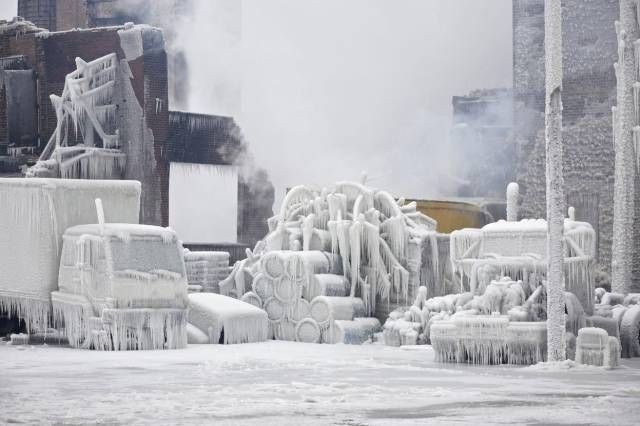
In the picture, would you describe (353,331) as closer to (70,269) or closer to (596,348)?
(70,269)

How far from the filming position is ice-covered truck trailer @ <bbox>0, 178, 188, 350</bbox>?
2489cm

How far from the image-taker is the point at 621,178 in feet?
108

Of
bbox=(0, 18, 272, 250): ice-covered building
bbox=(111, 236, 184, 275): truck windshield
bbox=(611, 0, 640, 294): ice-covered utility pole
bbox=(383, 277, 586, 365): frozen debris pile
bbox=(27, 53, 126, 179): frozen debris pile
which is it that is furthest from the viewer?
bbox=(0, 18, 272, 250): ice-covered building

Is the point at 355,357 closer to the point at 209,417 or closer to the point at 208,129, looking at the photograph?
the point at 209,417

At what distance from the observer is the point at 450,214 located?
39438 millimetres

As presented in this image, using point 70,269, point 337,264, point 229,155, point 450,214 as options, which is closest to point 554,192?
point 337,264

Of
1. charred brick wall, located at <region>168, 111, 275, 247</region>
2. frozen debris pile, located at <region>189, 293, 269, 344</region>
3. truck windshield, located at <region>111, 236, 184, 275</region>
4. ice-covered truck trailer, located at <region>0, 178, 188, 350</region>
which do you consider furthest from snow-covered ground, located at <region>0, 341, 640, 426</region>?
charred brick wall, located at <region>168, 111, 275, 247</region>

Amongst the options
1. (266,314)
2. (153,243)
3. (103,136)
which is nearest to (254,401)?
(153,243)

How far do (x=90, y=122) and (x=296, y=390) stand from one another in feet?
86.1

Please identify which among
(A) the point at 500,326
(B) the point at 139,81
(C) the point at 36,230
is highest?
(B) the point at 139,81

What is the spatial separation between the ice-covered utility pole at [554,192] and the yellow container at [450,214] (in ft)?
56.2

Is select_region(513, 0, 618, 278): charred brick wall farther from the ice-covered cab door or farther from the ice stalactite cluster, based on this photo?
the ice-covered cab door

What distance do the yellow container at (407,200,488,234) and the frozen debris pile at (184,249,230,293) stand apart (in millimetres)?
8296

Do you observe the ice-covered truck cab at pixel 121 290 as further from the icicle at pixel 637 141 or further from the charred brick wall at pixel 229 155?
the charred brick wall at pixel 229 155
